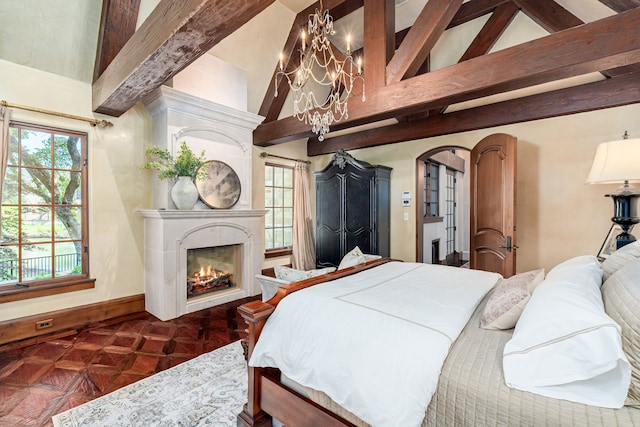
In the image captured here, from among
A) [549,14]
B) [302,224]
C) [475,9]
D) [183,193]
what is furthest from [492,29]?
[183,193]

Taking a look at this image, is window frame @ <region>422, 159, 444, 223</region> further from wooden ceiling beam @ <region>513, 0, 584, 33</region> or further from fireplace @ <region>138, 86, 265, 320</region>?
fireplace @ <region>138, 86, 265, 320</region>

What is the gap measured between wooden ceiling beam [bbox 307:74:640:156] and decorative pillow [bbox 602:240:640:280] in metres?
2.35

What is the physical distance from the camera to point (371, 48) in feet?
9.41

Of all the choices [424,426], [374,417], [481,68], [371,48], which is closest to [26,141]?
[371,48]

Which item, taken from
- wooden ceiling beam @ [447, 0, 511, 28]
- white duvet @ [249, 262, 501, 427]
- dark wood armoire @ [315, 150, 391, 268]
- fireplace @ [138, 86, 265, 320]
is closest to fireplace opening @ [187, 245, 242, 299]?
fireplace @ [138, 86, 265, 320]

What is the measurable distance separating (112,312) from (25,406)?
150 centimetres

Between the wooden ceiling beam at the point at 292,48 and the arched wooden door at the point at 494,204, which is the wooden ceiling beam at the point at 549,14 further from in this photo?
the wooden ceiling beam at the point at 292,48

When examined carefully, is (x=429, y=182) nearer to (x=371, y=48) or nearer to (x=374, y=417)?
(x=371, y=48)

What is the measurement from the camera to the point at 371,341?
121 centimetres

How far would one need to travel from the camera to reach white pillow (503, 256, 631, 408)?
858 mm

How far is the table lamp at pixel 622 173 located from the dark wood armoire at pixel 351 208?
2.53 metres

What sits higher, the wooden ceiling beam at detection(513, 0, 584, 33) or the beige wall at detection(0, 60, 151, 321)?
the wooden ceiling beam at detection(513, 0, 584, 33)

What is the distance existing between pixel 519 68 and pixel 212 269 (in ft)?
13.2

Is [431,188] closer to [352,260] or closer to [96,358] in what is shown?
[352,260]
